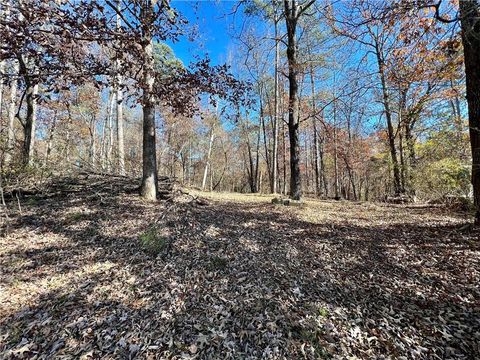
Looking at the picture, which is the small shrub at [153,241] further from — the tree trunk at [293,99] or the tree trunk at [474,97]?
the tree trunk at [474,97]

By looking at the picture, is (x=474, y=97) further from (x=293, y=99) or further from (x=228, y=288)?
(x=228, y=288)

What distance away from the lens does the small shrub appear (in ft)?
12.5

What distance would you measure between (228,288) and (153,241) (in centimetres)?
166

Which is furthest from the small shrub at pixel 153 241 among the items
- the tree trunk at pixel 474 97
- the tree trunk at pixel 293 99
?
the tree trunk at pixel 474 97

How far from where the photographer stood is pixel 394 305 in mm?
2725

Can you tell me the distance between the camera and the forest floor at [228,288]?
2.21 metres

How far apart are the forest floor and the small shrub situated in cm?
3

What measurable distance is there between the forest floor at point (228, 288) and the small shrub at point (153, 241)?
3cm

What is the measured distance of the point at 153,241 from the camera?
4.00 metres

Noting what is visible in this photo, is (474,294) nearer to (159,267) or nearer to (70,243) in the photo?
(159,267)

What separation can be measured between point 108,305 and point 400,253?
4.23 meters

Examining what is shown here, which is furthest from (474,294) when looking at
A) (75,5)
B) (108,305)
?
(75,5)

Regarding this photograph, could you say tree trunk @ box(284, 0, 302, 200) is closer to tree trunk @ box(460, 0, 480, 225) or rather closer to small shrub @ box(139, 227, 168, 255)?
tree trunk @ box(460, 0, 480, 225)

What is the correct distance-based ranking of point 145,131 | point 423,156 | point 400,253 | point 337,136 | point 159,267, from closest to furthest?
point 159,267
point 400,253
point 145,131
point 423,156
point 337,136
